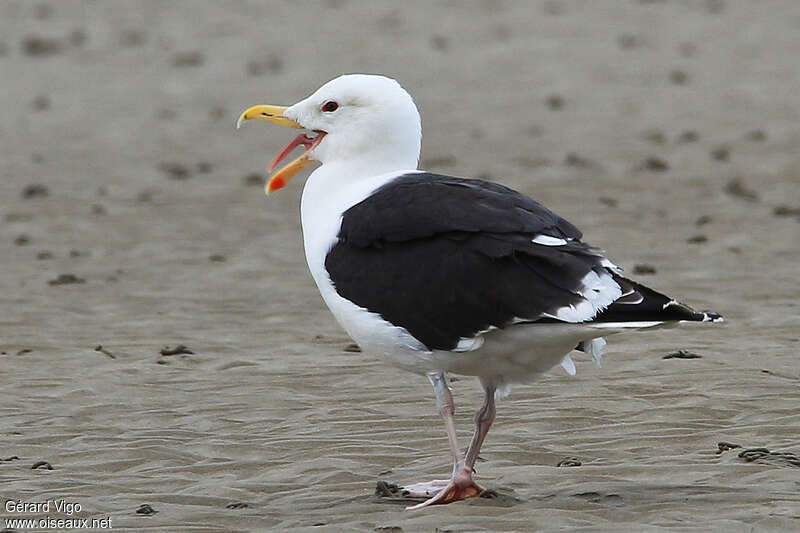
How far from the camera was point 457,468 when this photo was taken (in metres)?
6.36

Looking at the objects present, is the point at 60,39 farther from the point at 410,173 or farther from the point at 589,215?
the point at 410,173

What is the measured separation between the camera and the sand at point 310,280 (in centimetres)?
667

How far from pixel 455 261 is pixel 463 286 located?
0.11 metres

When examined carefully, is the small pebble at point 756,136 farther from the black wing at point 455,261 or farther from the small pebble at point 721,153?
the black wing at point 455,261

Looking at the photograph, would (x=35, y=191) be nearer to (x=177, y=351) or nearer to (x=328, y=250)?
(x=177, y=351)

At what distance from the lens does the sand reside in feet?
21.9

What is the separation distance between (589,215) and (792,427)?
644 cm

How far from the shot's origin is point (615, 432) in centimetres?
742

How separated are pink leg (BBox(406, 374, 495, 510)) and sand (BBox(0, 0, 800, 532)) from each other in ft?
0.52

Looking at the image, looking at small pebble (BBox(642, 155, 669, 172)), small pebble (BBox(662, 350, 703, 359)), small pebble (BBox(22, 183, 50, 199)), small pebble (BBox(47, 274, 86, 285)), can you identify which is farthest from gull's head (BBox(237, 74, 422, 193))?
small pebble (BBox(642, 155, 669, 172))

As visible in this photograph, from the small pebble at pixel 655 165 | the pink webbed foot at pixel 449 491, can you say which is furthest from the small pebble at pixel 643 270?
the pink webbed foot at pixel 449 491

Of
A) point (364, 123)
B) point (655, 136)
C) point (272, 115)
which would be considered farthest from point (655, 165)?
point (364, 123)

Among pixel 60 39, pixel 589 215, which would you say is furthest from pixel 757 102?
pixel 60 39

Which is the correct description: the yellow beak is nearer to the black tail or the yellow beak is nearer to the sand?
the sand
